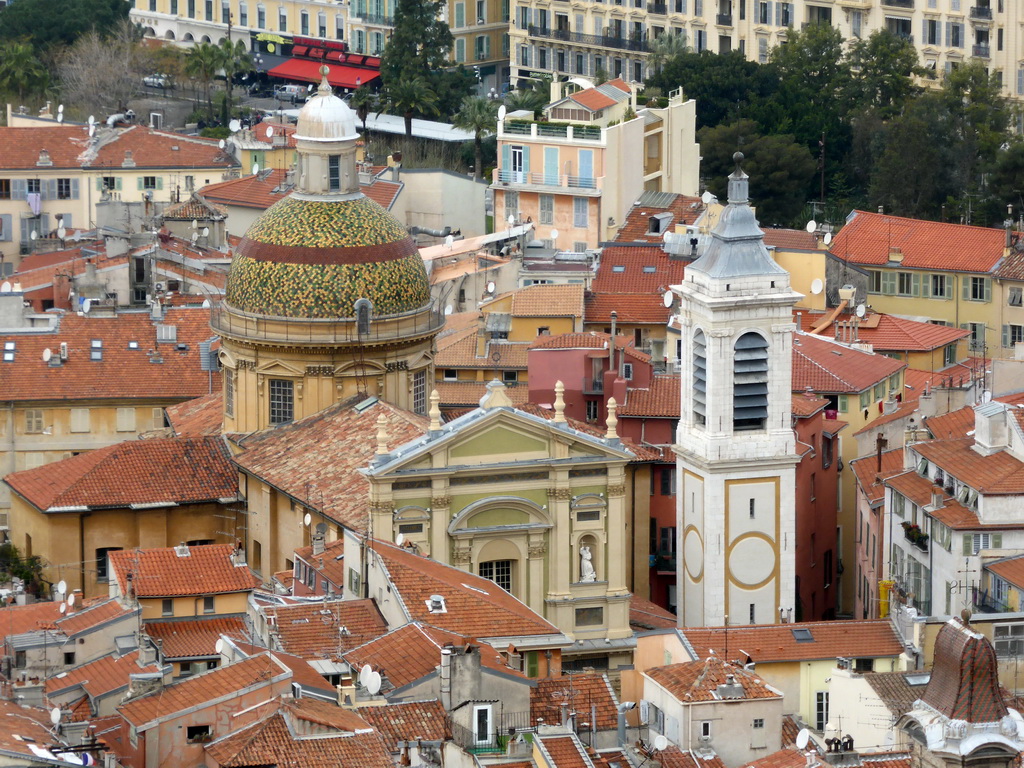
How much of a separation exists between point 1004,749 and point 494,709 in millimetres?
15833

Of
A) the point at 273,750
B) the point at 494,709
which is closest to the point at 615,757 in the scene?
the point at 494,709

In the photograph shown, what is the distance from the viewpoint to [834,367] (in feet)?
416

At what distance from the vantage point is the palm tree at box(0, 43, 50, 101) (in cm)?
19375

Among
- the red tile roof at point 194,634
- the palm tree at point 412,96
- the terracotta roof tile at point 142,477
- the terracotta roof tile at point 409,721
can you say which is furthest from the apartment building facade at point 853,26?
the terracotta roof tile at point 409,721

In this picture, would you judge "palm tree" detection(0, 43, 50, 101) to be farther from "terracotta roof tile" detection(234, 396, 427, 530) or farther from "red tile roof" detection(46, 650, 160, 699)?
"red tile roof" detection(46, 650, 160, 699)

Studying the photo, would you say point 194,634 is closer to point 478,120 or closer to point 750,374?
point 750,374

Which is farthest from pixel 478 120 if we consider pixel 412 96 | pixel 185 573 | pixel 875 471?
pixel 185 573

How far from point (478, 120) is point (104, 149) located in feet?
57.0

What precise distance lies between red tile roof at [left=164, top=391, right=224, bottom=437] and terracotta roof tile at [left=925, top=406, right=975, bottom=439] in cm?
2111

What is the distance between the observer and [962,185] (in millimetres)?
166125

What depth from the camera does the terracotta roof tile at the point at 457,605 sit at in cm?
9069

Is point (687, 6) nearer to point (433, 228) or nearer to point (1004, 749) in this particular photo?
point (433, 228)

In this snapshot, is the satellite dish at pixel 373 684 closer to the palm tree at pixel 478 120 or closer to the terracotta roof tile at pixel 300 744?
the terracotta roof tile at pixel 300 744

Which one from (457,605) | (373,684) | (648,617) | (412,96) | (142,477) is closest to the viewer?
(373,684)
